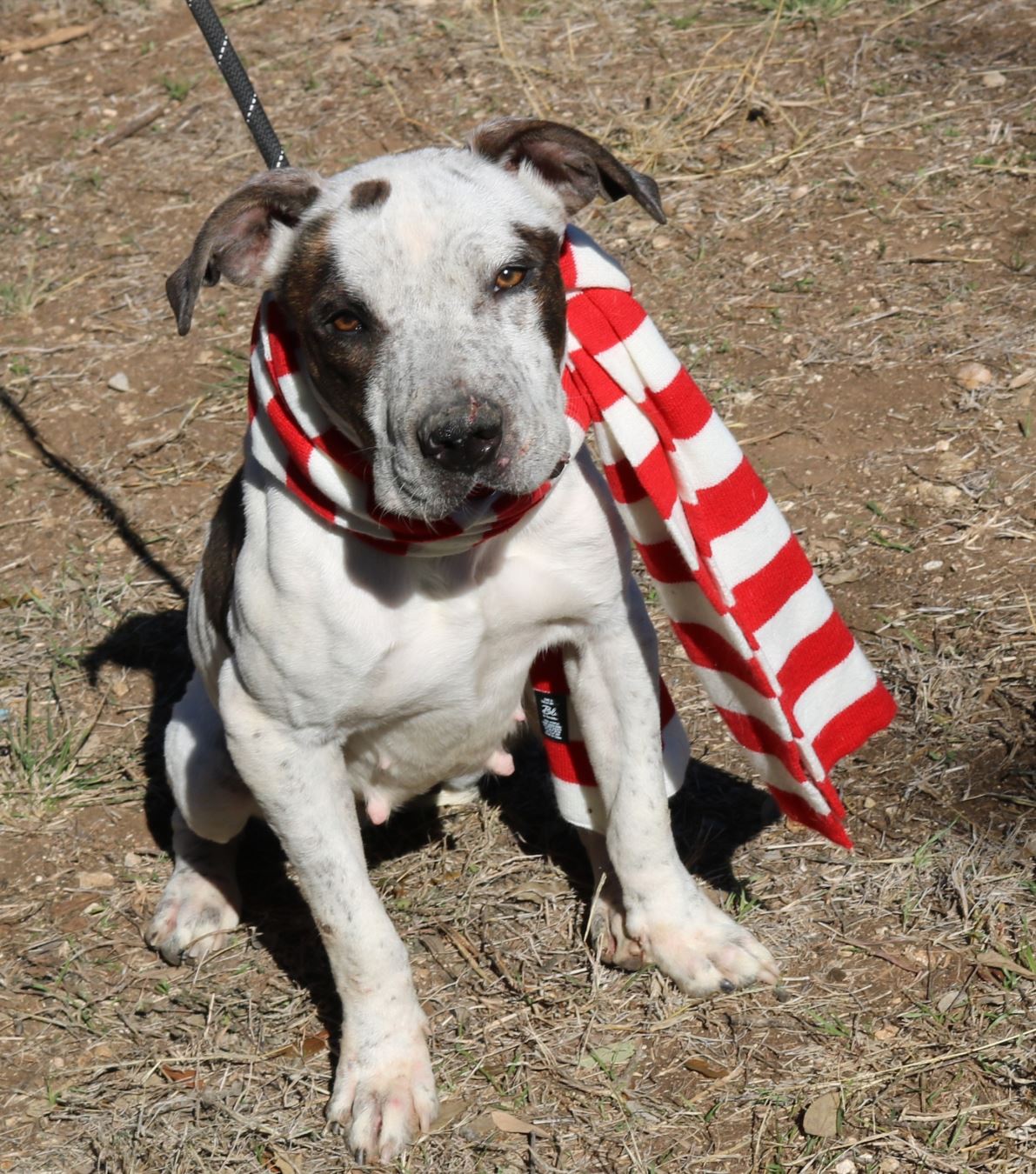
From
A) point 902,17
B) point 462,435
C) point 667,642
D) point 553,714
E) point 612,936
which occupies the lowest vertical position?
point 667,642

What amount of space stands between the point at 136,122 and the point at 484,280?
5.27 meters

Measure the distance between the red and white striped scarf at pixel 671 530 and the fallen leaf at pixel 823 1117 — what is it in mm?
605

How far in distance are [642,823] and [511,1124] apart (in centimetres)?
73

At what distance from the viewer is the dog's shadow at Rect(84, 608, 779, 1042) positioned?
13.0 ft

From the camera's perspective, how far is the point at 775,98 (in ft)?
22.2

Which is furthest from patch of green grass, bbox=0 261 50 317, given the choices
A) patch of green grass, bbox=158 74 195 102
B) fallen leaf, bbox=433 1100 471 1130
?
fallen leaf, bbox=433 1100 471 1130

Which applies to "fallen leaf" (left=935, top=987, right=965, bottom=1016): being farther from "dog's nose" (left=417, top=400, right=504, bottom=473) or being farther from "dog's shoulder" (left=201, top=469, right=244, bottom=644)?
"dog's shoulder" (left=201, top=469, right=244, bottom=644)

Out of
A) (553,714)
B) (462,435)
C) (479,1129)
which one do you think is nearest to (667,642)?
(553,714)

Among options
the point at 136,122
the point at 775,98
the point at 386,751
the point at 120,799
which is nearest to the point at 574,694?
the point at 386,751

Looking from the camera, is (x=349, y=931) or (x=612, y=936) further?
(x=612, y=936)

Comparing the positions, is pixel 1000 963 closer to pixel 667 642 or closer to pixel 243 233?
pixel 667 642

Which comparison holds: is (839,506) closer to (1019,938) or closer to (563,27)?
(1019,938)

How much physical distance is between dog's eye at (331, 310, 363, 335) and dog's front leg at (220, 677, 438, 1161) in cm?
82

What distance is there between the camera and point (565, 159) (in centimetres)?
335
